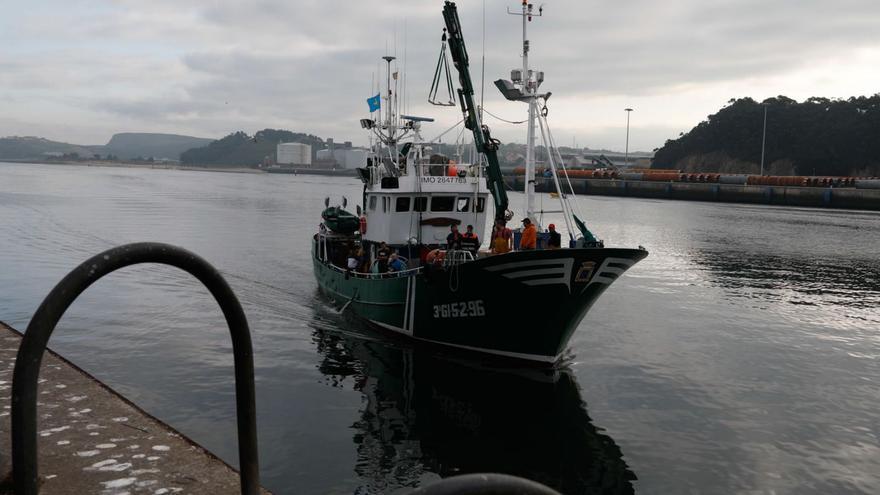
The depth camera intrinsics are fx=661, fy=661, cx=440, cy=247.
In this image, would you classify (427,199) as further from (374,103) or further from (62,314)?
(62,314)

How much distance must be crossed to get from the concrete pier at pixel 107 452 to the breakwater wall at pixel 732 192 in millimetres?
74460

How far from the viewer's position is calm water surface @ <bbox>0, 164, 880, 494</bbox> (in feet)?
39.4

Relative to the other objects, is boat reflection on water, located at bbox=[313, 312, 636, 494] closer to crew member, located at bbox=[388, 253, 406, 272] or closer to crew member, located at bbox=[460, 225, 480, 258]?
crew member, located at bbox=[388, 253, 406, 272]

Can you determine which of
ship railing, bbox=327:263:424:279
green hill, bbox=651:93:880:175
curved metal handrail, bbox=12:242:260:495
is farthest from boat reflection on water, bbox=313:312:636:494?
green hill, bbox=651:93:880:175

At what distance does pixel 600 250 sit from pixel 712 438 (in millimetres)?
4620

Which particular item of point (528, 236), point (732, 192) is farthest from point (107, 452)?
point (732, 192)

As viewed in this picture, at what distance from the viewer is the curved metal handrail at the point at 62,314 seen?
12.5ft

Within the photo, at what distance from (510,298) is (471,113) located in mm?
9174

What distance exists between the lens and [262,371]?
663 inches

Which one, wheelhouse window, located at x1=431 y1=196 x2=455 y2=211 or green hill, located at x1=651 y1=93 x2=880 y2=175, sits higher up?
green hill, located at x1=651 y1=93 x2=880 y2=175

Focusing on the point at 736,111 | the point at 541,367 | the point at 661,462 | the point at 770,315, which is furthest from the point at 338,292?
the point at 736,111

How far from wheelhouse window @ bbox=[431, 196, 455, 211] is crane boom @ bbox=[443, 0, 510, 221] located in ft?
6.94

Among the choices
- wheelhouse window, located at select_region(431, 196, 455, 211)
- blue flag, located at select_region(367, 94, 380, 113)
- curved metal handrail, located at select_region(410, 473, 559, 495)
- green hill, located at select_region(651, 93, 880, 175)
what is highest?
green hill, located at select_region(651, 93, 880, 175)

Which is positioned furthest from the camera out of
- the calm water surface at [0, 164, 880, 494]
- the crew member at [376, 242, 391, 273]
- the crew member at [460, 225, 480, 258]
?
the crew member at [376, 242, 391, 273]
